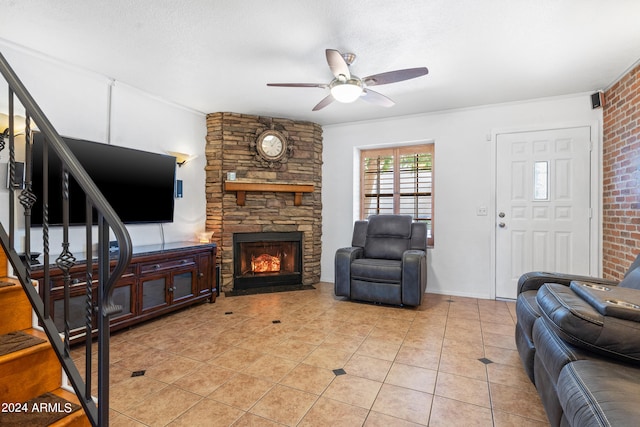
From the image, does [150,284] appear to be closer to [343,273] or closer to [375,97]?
[343,273]

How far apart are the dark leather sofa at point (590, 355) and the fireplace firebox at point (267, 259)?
331cm

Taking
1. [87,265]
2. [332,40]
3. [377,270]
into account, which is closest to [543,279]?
[377,270]

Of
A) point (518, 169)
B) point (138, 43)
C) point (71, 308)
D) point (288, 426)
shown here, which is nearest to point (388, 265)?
point (518, 169)

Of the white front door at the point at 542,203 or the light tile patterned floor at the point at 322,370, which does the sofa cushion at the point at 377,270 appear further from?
the white front door at the point at 542,203

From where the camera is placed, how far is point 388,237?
4.15 meters

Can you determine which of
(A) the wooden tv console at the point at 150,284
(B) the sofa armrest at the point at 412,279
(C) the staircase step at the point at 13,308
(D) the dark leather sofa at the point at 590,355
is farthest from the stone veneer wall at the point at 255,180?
(D) the dark leather sofa at the point at 590,355

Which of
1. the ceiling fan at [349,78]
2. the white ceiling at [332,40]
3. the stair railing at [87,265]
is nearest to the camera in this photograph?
the stair railing at [87,265]

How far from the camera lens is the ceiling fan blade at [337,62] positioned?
88.4 inches

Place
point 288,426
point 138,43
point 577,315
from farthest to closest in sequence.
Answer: point 138,43, point 288,426, point 577,315

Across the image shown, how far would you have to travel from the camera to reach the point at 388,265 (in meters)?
3.62

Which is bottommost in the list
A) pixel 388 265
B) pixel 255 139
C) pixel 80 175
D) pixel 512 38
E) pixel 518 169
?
pixel 388 265

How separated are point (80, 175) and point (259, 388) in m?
1.54

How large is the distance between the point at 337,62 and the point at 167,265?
2.50 metres

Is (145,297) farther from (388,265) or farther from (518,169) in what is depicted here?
(518,169)
